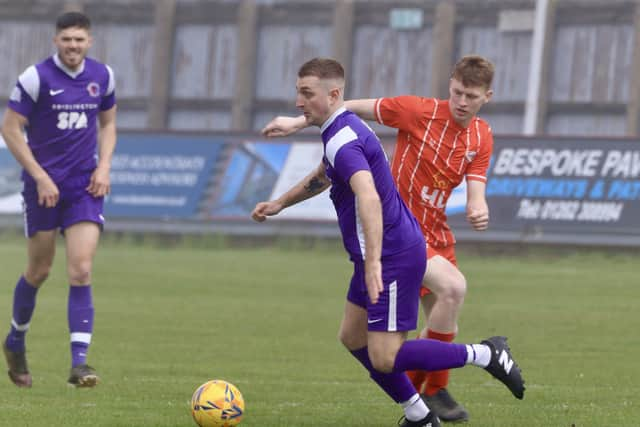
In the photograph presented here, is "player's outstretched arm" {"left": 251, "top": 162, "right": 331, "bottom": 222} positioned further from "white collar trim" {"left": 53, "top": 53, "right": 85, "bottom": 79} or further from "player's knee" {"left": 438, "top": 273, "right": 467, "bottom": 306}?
"white collar trim" {"left": 53, "top": 53, "right": 85, "bottom": 79}

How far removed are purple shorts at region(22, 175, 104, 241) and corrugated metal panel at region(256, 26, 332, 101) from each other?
22.7 m

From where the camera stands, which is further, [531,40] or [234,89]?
[234,89]

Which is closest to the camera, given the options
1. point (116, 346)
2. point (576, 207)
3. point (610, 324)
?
point (116, 346)

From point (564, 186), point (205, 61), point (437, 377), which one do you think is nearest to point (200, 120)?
point (205, 61)

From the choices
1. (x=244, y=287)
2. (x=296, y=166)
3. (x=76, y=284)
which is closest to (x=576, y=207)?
(x=296, y=166)

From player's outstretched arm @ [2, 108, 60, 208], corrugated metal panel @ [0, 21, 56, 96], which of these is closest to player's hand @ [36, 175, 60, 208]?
player's outstretched arm @ [2, 108, 60, 208]

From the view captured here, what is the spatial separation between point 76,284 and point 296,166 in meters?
12.8

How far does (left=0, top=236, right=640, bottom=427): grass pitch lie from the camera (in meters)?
8.15

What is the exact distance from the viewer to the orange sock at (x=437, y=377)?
8.14 metres

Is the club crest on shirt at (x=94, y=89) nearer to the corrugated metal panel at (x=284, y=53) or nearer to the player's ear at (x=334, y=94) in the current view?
the player's ear at (x=334, y=94)

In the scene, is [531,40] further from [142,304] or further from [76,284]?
[76,284]

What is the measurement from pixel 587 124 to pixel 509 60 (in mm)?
2193

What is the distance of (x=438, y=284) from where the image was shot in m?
7.97

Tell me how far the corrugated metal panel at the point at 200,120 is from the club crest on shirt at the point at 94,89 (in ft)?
76.2
